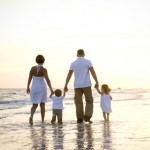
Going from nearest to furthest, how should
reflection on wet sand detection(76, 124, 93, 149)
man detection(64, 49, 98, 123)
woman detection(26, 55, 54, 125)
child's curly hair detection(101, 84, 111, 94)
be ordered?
1. reflection on wet sand detection(76, 124, 93, 149)
2. man detection(64, 49, 98, 123)
3. woman detection(26, 55, 54, 125)
4. child's curly hair detection(101, 84, 111, 94)

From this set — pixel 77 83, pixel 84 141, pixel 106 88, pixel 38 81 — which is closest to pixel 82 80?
pixel 77 83

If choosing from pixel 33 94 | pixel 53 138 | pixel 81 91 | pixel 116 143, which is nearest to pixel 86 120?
pixel 81 91

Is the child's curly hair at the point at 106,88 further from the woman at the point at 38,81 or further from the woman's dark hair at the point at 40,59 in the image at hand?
the woman's dark hair at the point at 40,59

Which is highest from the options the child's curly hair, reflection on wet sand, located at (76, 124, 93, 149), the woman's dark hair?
the woman's dark hair

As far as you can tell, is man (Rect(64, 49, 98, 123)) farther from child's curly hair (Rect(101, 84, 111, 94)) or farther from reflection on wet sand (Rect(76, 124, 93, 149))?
reflection on wet sand (Rect(76, 124, 93, 149))

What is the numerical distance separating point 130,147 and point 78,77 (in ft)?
17.8

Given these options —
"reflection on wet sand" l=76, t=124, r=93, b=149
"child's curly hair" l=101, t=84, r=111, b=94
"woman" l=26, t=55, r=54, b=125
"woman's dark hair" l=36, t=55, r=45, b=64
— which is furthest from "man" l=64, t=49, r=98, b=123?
"reflection on wet sand" l=76, t=124, r=93, b=149

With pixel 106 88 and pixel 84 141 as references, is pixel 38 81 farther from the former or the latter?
pixel 84 141

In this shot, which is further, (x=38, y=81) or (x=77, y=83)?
(x=38, y=81)

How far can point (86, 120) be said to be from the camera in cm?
1141

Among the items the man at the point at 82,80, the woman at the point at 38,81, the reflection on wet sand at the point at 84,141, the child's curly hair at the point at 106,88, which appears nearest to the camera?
the reflection on wet sand at the point at 84,141

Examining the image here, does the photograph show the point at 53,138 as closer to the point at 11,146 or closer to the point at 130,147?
the point at 11,146

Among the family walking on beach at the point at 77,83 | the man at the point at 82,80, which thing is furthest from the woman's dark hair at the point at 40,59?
the man at the point at 82,80

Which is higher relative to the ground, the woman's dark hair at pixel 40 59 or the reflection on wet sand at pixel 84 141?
the woman's dark hair at pixel 40 59
